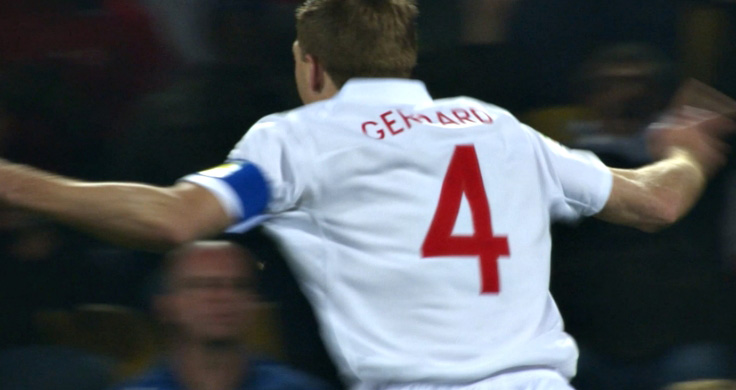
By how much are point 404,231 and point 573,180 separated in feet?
1.32

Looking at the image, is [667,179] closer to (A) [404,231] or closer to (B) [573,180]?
(B) [573,180]

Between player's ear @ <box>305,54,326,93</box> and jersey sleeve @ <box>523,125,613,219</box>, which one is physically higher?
player's ear @ <box>305,54,326,93</box>

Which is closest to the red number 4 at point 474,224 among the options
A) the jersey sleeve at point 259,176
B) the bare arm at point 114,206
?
the jersey sleeve at point 259,176

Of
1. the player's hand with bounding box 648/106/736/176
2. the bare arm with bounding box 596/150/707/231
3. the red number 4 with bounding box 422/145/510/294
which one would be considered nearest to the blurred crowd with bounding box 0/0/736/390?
the player's hand with bounding box 648/106/736/176

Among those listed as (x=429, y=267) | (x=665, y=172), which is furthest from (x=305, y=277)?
(x=665, y=172)

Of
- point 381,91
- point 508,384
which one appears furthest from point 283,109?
point 508,384

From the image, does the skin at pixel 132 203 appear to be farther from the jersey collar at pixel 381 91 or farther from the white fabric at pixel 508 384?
the white fabric at pixel 508 384

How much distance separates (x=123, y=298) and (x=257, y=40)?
2.52 feet

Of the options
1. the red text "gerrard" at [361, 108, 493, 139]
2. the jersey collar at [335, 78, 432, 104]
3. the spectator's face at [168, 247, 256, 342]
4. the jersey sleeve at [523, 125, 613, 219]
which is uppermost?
the jersey collar at [335, 78, 432, 104]

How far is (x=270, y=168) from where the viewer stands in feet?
6.41

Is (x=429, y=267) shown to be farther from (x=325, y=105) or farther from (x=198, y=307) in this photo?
(x=198, y=307)

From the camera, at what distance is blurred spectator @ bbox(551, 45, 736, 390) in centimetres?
297

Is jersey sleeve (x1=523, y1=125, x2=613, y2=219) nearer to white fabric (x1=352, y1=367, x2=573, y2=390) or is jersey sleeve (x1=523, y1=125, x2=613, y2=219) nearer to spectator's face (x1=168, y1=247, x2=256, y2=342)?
white fabric (x1=352, y1=367, x2=573, y2=390)

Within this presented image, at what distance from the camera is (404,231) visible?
2.01 m
